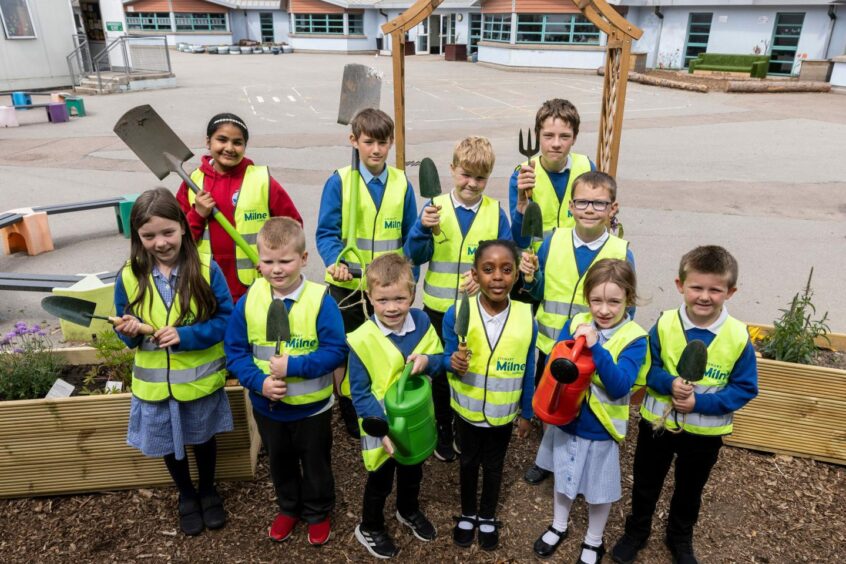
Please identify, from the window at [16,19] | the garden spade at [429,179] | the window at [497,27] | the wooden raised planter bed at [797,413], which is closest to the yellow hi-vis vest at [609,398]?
the garden spade at [429,179]

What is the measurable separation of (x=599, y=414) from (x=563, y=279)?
29.8 inches

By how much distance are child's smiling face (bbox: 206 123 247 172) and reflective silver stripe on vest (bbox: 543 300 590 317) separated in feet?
6.39

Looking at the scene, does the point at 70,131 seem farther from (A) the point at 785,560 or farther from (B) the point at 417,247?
(A) the point at 785,560

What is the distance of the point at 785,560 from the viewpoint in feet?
9.65

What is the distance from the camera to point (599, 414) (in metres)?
2.71

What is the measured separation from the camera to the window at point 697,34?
→ 27.1 meters

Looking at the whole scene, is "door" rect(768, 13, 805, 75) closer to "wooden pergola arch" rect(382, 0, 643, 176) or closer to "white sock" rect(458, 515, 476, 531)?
"wooden pergola arch" rect(382, 0, 643, 176)

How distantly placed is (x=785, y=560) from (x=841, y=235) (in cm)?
610

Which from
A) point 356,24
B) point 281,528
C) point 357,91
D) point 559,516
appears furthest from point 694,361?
point 356,24

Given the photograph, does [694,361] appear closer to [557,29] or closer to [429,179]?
[429,179]

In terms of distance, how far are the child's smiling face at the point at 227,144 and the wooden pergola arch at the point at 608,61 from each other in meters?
1.46

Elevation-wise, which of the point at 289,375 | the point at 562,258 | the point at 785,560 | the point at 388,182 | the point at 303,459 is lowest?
the point at 785,560

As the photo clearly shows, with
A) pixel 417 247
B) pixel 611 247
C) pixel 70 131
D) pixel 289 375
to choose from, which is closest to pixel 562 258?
pixel 611 247

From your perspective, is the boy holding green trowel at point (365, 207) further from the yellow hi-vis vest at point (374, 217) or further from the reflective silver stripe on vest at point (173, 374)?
the reflective silver stripe on vest at point (173, 374)
